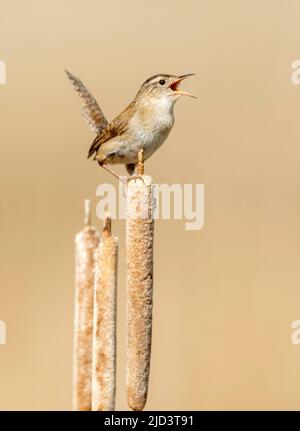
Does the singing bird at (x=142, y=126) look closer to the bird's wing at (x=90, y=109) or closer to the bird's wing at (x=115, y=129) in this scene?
the bird's wing at (x=115, y=129)

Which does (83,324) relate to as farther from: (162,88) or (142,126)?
(162,88)

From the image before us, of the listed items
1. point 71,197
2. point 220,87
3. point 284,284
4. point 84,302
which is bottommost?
point 84,302

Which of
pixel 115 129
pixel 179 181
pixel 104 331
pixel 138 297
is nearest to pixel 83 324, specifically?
pixel 104 331

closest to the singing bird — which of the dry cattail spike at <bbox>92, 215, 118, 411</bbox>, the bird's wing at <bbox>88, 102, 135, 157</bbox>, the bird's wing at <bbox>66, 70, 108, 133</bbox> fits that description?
the bird's wing at <bbox>88, 102, 135, 157</bbox>

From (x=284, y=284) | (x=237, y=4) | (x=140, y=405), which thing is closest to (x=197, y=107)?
(x=284, y=284)

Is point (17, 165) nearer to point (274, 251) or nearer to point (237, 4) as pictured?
point (274, 251)

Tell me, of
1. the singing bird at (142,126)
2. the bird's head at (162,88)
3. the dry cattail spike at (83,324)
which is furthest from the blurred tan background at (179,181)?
the dry cattail spike at (83,324)

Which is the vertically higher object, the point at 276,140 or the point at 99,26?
the point at 99,26
